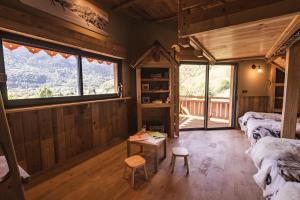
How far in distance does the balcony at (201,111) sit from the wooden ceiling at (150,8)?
2.90 metres

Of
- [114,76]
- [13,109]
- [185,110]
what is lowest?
[185,110]

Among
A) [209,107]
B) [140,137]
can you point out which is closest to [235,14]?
[140,137]

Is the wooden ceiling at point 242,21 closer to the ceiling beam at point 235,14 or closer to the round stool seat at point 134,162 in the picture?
the ceiling beam at point 235,14

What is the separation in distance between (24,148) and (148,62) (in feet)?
9.02

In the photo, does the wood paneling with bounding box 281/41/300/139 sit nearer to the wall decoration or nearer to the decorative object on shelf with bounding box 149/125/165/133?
the decorative object on shelf with bounding box 149/125/165/133

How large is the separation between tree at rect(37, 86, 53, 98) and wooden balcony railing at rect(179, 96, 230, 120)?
4.14 metres

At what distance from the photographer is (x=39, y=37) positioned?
213 cm

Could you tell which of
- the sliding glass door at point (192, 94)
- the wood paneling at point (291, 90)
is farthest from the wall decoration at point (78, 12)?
the wood paneling at point (291, 90)

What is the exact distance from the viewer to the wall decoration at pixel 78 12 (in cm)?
216

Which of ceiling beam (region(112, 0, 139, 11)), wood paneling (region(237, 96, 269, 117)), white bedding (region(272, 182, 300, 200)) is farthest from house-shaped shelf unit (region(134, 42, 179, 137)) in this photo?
white bedding (region(272, 182, 300, 200))

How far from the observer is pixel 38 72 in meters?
2.36

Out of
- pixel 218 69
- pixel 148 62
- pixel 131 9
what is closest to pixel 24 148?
pixel 148 62

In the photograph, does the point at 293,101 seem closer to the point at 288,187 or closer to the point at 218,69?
the point at 288,187

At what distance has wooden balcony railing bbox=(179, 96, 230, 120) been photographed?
18.4 ft
